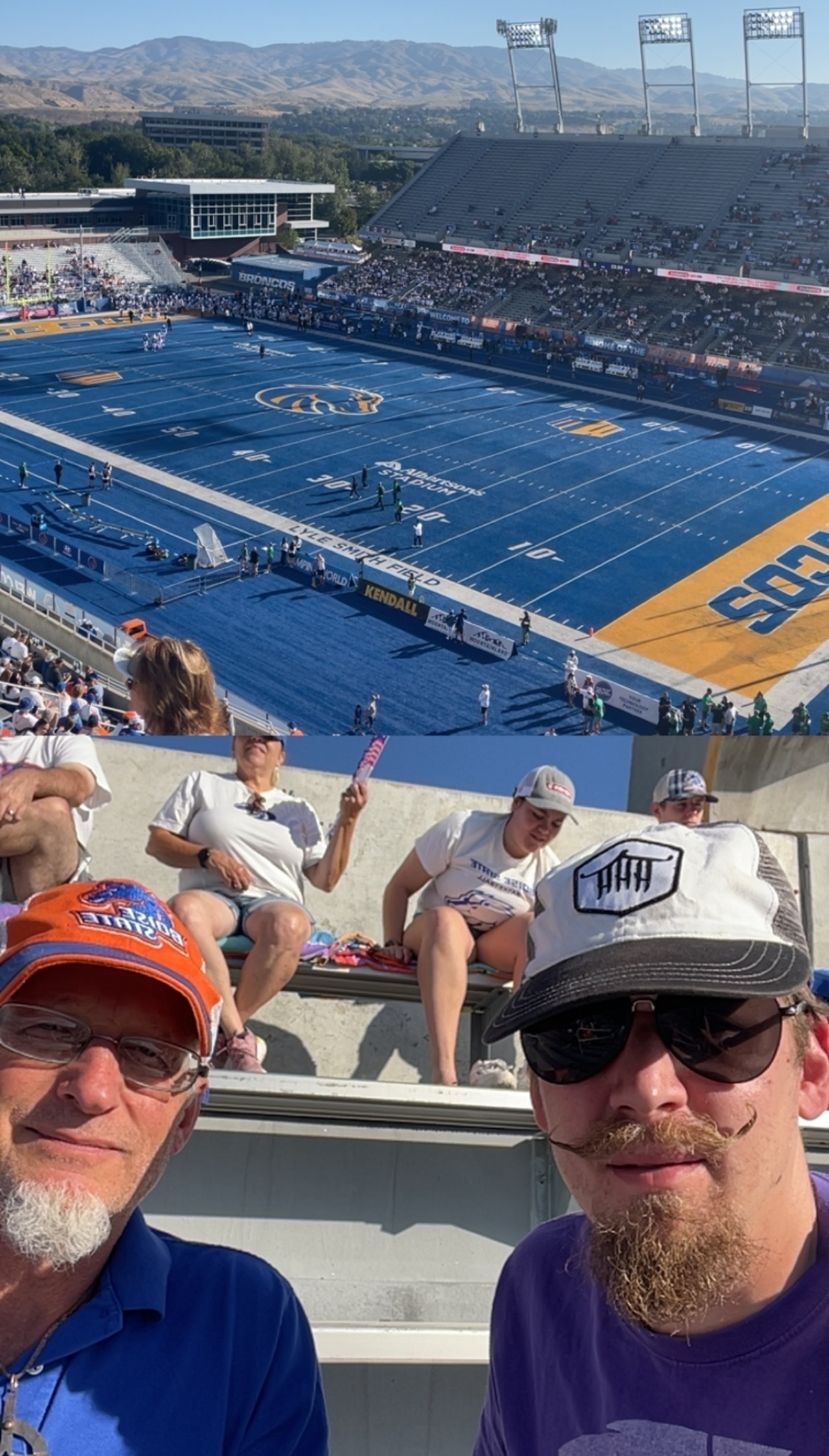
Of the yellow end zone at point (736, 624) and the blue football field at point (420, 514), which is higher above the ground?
the blue football field at point (420, 514)

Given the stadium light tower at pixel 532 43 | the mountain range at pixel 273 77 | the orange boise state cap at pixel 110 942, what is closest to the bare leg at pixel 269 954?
the orange boise state cap at pixel 110 942

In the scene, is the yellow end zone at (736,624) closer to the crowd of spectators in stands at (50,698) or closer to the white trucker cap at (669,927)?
the crowd of spectators in stands at (50,698)

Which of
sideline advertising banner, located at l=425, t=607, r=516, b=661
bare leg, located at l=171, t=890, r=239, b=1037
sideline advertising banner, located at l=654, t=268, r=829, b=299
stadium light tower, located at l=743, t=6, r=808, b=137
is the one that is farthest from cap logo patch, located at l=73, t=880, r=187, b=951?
sideline advertising banner, located at l=654, t=268, r=829, b=299

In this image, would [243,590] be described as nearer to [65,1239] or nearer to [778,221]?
[778,221]

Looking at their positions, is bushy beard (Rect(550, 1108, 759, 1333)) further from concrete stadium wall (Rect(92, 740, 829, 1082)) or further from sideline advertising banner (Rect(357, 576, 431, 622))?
sideline advertising banner (Rect(357, 576, 431, 622))

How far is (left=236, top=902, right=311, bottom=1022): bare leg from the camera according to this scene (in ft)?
6.95

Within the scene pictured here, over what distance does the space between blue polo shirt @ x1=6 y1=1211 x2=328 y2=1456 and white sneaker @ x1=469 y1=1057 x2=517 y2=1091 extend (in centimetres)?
104

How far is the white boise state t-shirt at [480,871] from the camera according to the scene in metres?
2.20

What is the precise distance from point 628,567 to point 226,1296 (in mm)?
4023

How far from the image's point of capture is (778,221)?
5219 millimetres

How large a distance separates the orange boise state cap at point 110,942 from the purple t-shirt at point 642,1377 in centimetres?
34

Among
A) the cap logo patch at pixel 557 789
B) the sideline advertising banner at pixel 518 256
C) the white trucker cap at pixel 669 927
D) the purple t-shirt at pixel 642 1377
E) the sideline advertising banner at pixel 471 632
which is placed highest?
the sideline advertising banner at pixel 518 256

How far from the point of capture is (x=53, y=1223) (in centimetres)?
91

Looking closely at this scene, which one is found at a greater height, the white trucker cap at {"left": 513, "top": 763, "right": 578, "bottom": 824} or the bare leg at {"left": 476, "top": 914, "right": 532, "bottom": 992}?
the white trucker cap at {"left": 513, "top": 763, "right": 578, "bottom": 824}
